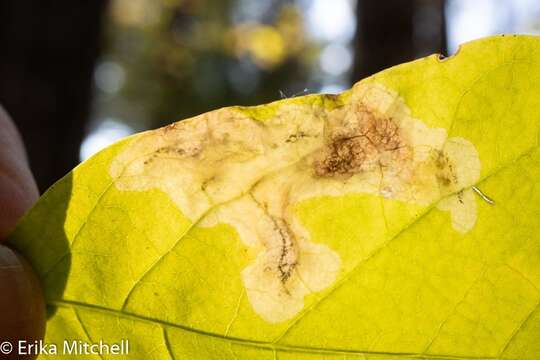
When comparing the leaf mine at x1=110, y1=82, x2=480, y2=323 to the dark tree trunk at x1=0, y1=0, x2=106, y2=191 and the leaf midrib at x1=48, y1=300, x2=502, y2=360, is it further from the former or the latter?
the dark tree trunk at x1=0, y1=0, x2=106, y2=191

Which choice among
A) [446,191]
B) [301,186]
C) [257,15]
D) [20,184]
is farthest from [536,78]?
[257,15]

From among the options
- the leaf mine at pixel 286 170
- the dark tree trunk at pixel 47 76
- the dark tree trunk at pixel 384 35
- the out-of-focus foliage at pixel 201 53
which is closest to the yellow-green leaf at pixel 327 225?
the leaf mine at pixel 286 170

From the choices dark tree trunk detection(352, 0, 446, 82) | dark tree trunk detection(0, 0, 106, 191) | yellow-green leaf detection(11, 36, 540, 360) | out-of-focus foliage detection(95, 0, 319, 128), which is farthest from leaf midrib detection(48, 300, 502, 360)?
out-of-focus foliage detection(95, 0, 319, 128)

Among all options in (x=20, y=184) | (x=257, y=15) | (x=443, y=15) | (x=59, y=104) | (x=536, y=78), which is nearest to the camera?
(x=536, y=78)

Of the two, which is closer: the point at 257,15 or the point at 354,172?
the point at 354,172

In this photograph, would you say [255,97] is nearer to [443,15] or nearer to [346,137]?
[443,15]

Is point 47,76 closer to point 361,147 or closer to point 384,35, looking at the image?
point 384,35
